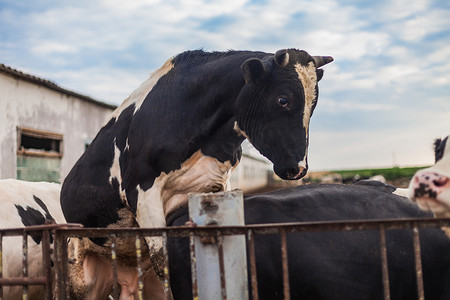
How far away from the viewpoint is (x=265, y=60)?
9.98 ft

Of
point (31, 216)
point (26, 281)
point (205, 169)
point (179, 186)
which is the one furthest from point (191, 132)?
point (31, 216)

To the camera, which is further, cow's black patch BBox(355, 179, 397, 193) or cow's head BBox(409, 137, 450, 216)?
cow's black patch BBox(355, 179, 397, 193)

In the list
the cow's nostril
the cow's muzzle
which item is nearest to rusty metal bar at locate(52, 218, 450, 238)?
the cow's nostril

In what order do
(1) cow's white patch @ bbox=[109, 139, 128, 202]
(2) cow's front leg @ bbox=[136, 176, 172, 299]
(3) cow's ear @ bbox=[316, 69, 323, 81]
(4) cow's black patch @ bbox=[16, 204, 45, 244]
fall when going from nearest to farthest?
1. (2) cow's front leg @ bbox=[136, 176, 172, 299]
2. (3) cow's ear @ bbox=[316, 69, 323, 81]
3. (1) cow's white patch @ bbox=[109, 139, 128, 202]
4. (4) cow's black patch @ bbox=[16, 204, 45, 244]

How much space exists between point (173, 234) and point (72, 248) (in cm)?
220

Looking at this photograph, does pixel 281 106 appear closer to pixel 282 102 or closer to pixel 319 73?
pixel 282 102

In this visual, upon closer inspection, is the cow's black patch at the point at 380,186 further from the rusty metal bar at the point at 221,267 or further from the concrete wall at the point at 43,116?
the concrete wall at the point at 43,116

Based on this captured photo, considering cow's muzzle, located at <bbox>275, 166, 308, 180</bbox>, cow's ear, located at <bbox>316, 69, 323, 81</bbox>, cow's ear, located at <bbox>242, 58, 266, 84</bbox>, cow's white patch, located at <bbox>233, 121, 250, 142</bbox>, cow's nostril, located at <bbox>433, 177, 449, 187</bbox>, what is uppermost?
cow's ear, located at <bbox>316, 69, 323, 81</bbox>

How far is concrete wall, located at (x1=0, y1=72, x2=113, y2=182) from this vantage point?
33.4 feet

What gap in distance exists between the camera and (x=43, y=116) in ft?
38.0

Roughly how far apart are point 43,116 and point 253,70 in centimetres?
973

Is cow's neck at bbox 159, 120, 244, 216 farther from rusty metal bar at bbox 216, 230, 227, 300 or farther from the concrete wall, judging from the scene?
the concrete wall

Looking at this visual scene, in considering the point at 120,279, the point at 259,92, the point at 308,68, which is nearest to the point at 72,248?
the point at 120,279

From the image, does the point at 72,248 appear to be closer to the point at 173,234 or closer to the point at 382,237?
the point at 173,234
